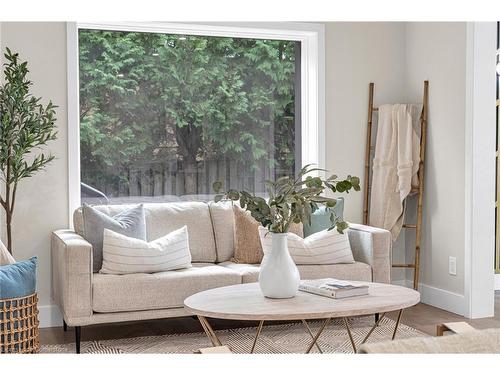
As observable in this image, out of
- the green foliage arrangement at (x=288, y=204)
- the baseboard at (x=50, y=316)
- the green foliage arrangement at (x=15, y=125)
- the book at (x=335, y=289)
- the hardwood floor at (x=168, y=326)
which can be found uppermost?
the green foliage arrangement at (x=15, y=125)

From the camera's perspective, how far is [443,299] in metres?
4.72

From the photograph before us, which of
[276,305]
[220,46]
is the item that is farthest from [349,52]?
[276,305]

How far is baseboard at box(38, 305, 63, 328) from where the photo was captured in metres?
4.32

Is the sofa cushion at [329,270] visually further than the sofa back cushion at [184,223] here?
No

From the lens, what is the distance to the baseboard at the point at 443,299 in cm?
454

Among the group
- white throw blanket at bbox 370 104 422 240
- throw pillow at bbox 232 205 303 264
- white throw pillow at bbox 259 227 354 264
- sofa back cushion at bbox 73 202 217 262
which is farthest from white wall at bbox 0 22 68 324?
white throw blanket at bbox 370 104 422 240

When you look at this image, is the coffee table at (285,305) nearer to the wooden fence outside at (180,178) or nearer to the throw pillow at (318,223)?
the throw pillow at (318,223)

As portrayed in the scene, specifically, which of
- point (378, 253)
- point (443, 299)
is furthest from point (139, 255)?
point (443, 299)

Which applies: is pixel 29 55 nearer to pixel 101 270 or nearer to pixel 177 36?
pixel 177 36

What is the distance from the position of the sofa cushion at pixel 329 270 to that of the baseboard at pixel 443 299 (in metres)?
0.77

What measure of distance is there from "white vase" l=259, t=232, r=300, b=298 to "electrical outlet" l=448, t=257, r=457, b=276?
1.91 m

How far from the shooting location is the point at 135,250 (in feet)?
12.7

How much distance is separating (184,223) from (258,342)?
3.26 feet

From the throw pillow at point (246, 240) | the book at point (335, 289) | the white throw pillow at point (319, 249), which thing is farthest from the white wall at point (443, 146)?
the book at point (335, 289)
